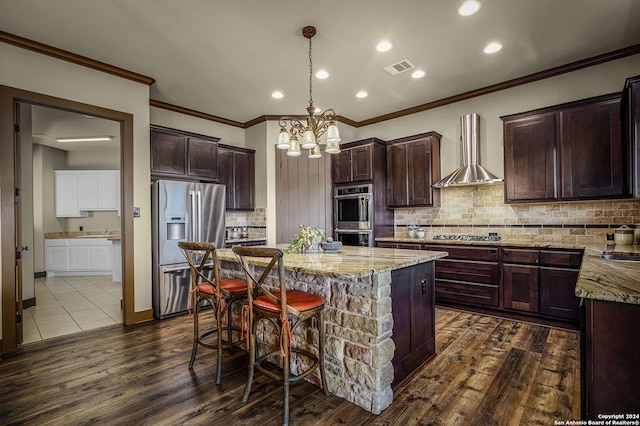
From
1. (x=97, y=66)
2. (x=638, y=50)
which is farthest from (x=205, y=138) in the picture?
(x=638, y=50)

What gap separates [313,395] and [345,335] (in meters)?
0.49

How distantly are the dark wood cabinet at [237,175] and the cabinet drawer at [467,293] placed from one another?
3415 mm

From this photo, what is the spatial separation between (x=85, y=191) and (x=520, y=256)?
887 centimetres

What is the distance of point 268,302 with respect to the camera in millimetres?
2057

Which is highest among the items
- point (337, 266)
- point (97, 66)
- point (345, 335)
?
point (97, 66)

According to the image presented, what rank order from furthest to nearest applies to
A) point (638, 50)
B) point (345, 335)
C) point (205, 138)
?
1. point (205, 138)
2. point (638, 50)
3. point (345, 335)

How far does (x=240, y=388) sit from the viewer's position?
2277 mm

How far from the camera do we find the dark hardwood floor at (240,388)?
1.94 meters

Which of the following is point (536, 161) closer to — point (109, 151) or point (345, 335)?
point (345, 335)

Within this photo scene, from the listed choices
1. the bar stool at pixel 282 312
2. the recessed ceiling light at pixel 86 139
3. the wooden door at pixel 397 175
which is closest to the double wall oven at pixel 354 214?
the wooden door at pixel 397 175

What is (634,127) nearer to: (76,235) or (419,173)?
(419,173)

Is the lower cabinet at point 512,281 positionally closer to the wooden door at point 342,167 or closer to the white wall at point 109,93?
the wooden door at point 342,167

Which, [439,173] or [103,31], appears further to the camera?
[439,173]

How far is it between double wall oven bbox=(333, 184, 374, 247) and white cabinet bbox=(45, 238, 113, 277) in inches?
219
